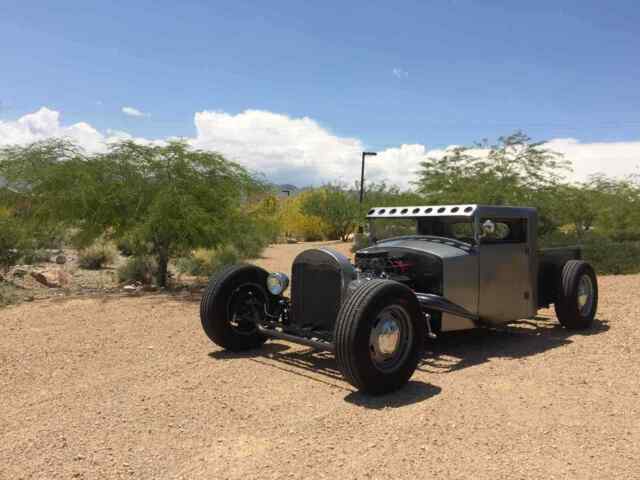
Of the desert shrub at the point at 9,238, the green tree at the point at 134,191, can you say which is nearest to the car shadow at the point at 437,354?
the green tree at the point at 134,191

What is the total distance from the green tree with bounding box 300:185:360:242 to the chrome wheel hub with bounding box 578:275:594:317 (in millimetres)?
29726

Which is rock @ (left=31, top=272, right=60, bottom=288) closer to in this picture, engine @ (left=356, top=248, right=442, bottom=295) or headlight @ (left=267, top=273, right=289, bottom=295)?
headlight @ (left=267, top=273, right=289, bottom=295)

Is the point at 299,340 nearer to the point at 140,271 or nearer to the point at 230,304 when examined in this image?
the point at 230,304

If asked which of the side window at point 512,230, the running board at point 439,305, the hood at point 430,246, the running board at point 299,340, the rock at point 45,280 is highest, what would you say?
the side window at point 512,230

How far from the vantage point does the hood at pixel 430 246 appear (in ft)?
21.5

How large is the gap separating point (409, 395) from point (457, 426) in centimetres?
78

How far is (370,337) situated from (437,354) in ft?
6.97

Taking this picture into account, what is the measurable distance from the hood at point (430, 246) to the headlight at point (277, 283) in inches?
37.7

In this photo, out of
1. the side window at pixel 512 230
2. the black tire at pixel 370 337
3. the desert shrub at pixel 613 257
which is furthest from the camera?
the desert shrub at pixel 613 257

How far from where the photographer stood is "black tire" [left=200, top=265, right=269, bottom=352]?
6.46 meters

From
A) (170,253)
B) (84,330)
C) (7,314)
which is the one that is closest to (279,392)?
(84,330)

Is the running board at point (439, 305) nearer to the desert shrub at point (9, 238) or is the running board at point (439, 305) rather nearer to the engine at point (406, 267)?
the engine at point (406, 267)

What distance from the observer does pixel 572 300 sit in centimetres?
780

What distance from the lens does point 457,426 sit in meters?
4.40
